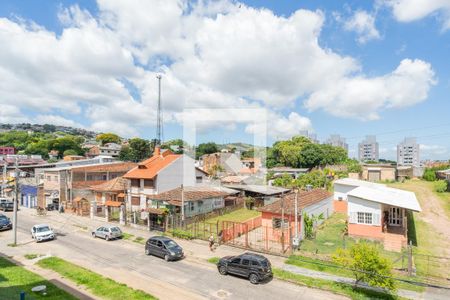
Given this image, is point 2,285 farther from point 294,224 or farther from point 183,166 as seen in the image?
point 183,166

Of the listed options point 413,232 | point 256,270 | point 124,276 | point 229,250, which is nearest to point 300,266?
point 256,270

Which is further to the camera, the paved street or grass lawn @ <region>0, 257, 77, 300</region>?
the paved street

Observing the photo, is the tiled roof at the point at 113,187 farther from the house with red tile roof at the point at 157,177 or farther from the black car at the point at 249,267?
the black car at the point at 249,267

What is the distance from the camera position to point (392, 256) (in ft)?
71.3

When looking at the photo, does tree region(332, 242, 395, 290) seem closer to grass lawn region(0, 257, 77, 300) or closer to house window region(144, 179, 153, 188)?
grass lawn region(0, 257, 77, 300)

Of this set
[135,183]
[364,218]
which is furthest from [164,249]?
[135,183]

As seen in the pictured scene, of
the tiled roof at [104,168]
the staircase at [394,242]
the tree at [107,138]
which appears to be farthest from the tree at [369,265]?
the tree at [107,138]

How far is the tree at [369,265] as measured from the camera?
15289 millimetres

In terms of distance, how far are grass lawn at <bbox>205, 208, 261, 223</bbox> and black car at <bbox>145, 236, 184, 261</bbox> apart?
12.1 meters

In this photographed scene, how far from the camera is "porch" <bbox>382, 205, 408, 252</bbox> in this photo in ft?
77.4

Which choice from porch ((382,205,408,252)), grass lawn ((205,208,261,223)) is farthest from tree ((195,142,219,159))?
porch ((382,205,408,252))

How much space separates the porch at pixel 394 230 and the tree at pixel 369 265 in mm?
9154

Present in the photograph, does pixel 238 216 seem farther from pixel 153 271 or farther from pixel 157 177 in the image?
pixel 153 271

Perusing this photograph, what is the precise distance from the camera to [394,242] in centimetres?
2367
